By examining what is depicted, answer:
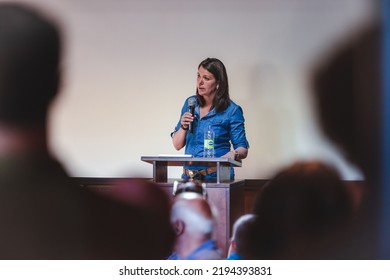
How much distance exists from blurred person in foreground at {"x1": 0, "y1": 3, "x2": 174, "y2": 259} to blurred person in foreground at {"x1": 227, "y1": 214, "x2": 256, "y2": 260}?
0.29 meters

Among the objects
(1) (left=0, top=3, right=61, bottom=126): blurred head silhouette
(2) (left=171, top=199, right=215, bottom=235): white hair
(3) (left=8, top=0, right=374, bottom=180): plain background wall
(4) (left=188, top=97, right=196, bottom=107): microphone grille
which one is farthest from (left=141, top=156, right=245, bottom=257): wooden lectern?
(3) (left=8, top=0, right=374, bottom=180): plain background wall

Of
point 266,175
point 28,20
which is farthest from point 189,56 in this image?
point 28,20

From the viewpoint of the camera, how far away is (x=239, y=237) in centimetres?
235

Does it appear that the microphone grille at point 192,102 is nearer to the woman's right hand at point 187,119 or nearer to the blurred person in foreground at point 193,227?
the woman's right hand at point 187,119

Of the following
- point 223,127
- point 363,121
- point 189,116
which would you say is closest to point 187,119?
point 189,116

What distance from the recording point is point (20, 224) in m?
2.76

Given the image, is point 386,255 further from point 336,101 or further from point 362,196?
Result: point 336,101

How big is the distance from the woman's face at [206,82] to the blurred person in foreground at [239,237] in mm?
1067

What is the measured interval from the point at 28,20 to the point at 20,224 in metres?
1.46

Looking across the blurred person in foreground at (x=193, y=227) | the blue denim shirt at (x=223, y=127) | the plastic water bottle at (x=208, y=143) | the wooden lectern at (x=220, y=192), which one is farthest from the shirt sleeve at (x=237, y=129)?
the blurred person in foreground at (x=193, y=227)

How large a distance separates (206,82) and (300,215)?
1.15 m

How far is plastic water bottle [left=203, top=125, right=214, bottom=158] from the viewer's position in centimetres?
302

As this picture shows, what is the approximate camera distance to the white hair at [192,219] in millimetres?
2342

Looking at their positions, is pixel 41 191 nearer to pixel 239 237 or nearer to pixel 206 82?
pixel 239 237
